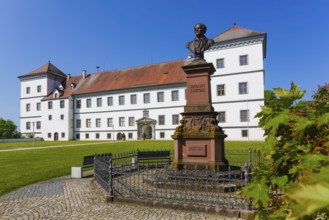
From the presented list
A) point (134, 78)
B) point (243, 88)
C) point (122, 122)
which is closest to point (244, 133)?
point (243, 88)

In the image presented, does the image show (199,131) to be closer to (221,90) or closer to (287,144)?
(287,144)

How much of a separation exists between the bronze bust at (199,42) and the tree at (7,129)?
194 feet

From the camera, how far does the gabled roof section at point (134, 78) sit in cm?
4147

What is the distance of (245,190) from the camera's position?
7.11 ft

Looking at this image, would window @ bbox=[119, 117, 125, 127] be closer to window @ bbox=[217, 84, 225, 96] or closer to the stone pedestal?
window @ bbox=[217, 84, 225, 96]

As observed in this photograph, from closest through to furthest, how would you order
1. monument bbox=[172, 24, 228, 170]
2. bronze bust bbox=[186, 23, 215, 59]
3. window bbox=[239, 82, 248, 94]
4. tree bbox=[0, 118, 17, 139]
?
monument bbox=[172, 24, 228, 170] → bronze bust bbox=[186, 23, 215, 59] → window bbox=[239, 82, 248, 94] → tree bbox=[0, 118, 17, 139]

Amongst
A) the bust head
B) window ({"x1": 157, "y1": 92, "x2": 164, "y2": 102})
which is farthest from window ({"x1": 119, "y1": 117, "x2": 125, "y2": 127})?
the bust head

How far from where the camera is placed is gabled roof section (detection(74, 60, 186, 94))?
41.5 metres

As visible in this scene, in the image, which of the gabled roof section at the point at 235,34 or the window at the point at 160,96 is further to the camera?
the window at the point at 160,96

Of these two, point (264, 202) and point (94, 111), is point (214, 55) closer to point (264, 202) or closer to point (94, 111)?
point (94, 111)

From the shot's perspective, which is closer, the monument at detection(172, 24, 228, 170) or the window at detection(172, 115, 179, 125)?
the monument at detection(172, 24, 228, 170)

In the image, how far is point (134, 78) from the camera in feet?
148

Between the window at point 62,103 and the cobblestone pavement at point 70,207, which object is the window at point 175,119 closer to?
the window at point 62,103

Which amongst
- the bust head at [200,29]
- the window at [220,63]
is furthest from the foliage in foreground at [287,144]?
the window at [220,63]
